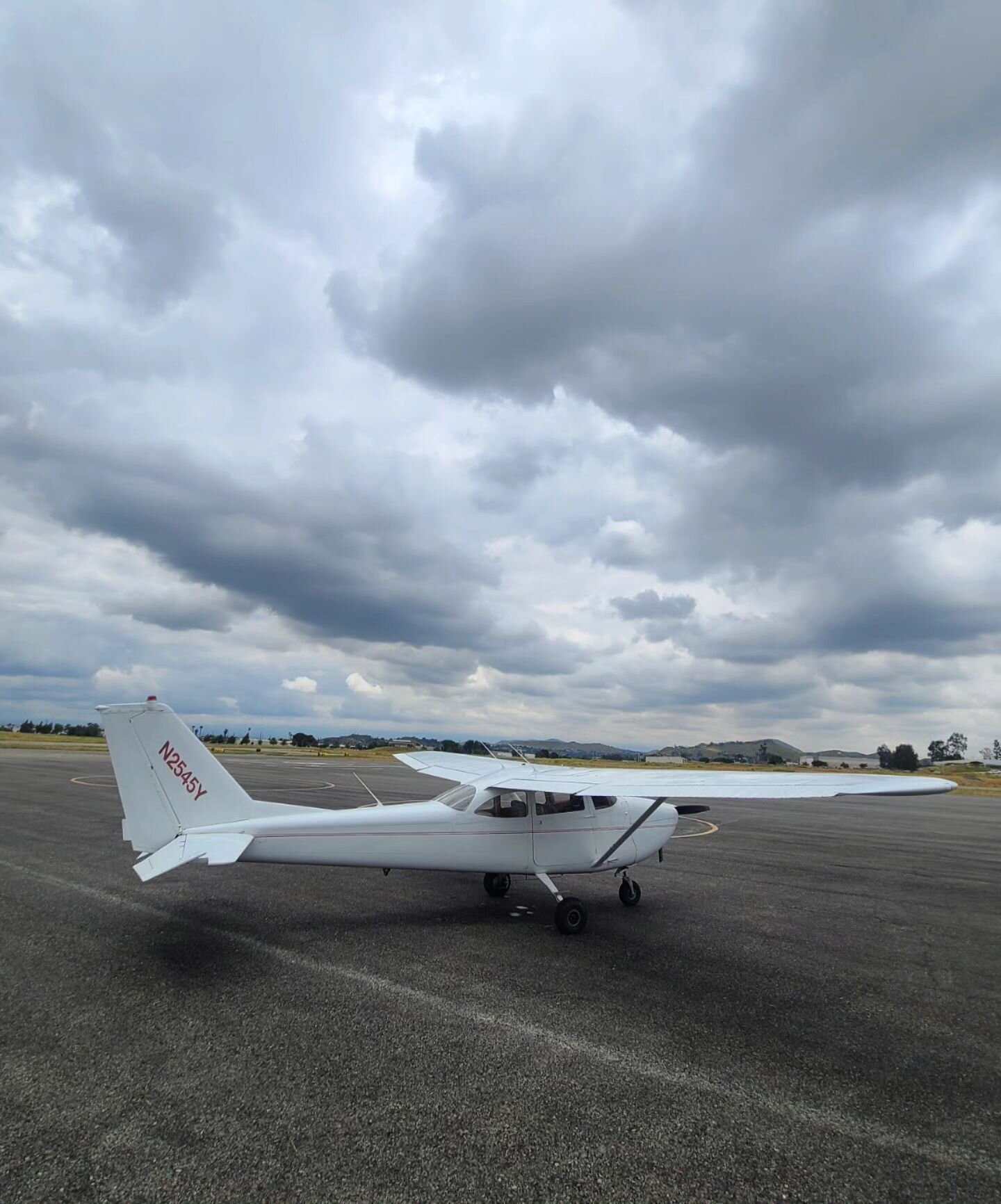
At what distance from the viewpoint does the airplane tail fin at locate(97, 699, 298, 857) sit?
24.5ft

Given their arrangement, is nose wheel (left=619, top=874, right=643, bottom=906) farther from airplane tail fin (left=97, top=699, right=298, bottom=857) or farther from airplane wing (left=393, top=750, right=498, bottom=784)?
airplane tail fin (left=97, top=699, right=298, bottom=857)

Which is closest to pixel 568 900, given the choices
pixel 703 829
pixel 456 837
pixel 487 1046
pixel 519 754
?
pixel 456 837

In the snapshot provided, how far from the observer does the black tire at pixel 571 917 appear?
7914 millimetres

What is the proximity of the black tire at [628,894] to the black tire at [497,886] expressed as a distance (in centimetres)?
181

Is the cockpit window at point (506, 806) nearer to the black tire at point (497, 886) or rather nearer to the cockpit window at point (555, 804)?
the cockpit window at point (555, 804)

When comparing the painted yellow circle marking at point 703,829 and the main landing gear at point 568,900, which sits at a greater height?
the main landing gear at point 568,900

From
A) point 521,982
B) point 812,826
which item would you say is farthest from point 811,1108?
point 812,826

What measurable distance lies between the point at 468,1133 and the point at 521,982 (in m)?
2.59

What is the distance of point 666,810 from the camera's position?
9.55 m

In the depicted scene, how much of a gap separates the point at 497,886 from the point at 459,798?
7.55ft

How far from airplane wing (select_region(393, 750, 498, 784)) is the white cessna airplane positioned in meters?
2.55

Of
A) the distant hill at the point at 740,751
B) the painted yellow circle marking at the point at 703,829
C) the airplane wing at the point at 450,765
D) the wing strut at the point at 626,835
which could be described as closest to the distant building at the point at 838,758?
the distant hill at the point at 740,751

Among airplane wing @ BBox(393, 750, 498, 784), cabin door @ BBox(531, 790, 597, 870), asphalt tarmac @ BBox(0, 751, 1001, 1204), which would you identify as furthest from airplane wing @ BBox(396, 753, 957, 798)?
asphalt tarmac @ BBox(0, 751, 1001, 1204)

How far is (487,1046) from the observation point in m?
4.88
